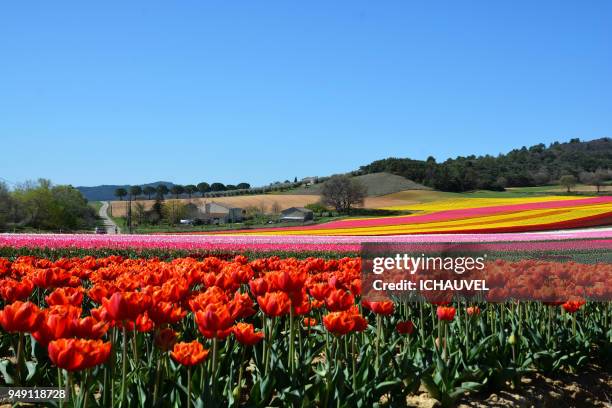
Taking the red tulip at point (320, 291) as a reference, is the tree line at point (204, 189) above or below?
above

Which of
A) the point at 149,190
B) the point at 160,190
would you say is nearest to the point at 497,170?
the point at 160,190

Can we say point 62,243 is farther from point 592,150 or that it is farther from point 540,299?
point 592,150

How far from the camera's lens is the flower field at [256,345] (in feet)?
9.15

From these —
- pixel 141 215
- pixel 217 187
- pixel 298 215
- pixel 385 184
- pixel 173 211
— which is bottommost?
pixel 298 215

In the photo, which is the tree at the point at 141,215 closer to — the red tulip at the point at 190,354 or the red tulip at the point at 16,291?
the red tulip at the point at 16,291

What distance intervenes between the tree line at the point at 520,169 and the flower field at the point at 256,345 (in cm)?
6297

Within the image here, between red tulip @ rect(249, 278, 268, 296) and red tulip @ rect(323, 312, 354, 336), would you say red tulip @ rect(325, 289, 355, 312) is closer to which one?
red tulip @ rect(323, 312, 354, 336)

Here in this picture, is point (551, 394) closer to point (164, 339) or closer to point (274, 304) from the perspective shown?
point (274, 304)

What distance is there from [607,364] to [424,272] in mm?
1813

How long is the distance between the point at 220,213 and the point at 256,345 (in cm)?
7413

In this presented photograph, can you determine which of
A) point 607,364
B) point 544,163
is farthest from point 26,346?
point 544,163

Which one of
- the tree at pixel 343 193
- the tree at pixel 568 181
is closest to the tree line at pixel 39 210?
the tree at pixel 343 193

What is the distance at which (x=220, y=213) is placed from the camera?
254 ft

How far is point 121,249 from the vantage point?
55.2 feet
